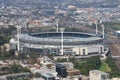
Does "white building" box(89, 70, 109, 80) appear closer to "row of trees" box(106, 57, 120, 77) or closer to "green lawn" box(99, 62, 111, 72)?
"row of trees" box(106, 57, 120, 77)

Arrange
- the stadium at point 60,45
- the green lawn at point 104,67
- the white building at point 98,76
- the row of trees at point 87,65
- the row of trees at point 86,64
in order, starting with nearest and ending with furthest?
the white building at point 98,76 → the row of trees at point 87,65 → the row of trees at point 86,64 → the green lawn at point 104,67 → the stadium at point 60,45

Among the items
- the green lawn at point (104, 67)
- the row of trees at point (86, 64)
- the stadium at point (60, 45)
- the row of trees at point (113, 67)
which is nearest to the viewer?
the row of trees at point (113, 67)

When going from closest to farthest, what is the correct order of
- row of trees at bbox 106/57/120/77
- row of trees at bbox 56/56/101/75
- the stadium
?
row of trees at bbox 106/57/120/77 < row of trees at bbox 56/56/101/75 < the stadium

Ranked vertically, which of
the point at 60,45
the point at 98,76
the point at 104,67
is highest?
the point at 60,45

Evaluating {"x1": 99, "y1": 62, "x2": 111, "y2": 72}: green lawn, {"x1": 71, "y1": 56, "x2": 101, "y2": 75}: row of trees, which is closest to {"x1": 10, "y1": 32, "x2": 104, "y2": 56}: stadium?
{"x1": 71, "y1": 56, "x2": 101, "y2": 75}: row of trees

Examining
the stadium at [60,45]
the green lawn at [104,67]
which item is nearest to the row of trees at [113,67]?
the green lawn at [104,67]

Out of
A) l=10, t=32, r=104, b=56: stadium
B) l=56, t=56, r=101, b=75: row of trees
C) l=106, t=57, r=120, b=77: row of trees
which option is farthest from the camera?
l=10, t=32, r=104, b=56: stadium

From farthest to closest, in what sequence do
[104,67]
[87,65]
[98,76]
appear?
[104,67], [87,65], [98,76]

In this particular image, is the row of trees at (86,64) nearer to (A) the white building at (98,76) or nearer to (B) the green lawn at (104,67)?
(B) the green lawn at (104,67)

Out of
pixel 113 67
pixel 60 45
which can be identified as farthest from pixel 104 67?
pixel 60 45

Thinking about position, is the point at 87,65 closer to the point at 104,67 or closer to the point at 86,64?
the point at 86,64

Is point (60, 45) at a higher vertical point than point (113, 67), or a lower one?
higher

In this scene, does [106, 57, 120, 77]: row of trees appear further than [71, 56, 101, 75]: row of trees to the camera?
No
